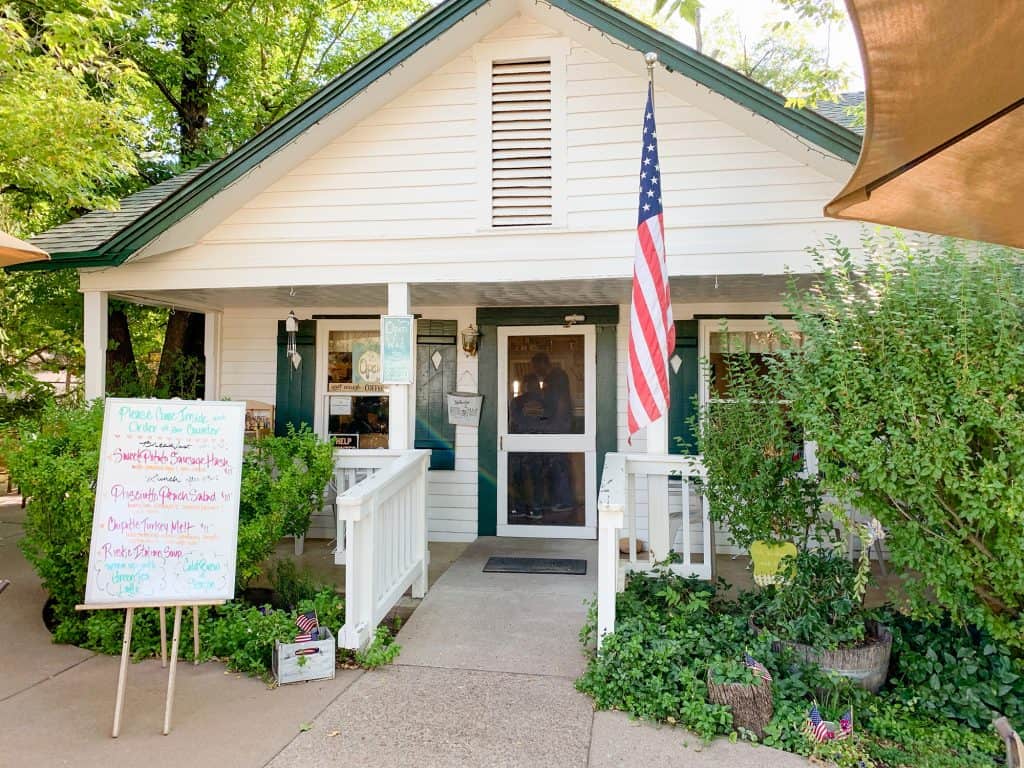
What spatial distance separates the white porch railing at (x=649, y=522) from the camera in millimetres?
3557

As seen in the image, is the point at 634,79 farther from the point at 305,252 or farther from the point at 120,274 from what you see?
the point at 120,274

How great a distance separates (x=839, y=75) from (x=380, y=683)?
6721 mm

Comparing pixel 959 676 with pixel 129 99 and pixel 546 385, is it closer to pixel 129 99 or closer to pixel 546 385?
pixel 546 385

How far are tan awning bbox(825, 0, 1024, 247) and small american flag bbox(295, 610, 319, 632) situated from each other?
10.8 ft

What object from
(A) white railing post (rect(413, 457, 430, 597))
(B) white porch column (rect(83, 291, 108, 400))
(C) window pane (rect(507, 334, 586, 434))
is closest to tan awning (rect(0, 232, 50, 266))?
A: (B) white porch column (rect(83, 291, 108, 400))

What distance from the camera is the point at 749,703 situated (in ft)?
9.99

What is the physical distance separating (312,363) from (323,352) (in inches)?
6.2

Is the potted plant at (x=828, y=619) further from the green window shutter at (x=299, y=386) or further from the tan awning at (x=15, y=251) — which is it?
the green window shutter at (x=299, y=386)

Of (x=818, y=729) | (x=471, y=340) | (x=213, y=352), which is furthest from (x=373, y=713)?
(x=213, y=352)

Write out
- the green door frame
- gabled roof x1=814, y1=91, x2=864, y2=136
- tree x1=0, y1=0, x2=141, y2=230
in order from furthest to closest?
the green door frame < gabled roof x1=814, y1=91, x2=864, y2=136 < tree x1=0, y1=0, x2=141, y2=230

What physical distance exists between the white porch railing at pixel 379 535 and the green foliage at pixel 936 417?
2.41 meters

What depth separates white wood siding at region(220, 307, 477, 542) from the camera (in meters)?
6.59

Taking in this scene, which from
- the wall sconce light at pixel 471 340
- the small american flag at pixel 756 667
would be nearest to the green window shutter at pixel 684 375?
the wall sconce light at pixel 471 340

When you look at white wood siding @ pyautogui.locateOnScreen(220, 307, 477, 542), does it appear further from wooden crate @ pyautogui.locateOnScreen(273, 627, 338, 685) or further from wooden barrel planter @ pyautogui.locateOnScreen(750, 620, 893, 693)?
wooden barrel planter @ pyautogui.locateOnScreen(750, 620, 893, 693)
